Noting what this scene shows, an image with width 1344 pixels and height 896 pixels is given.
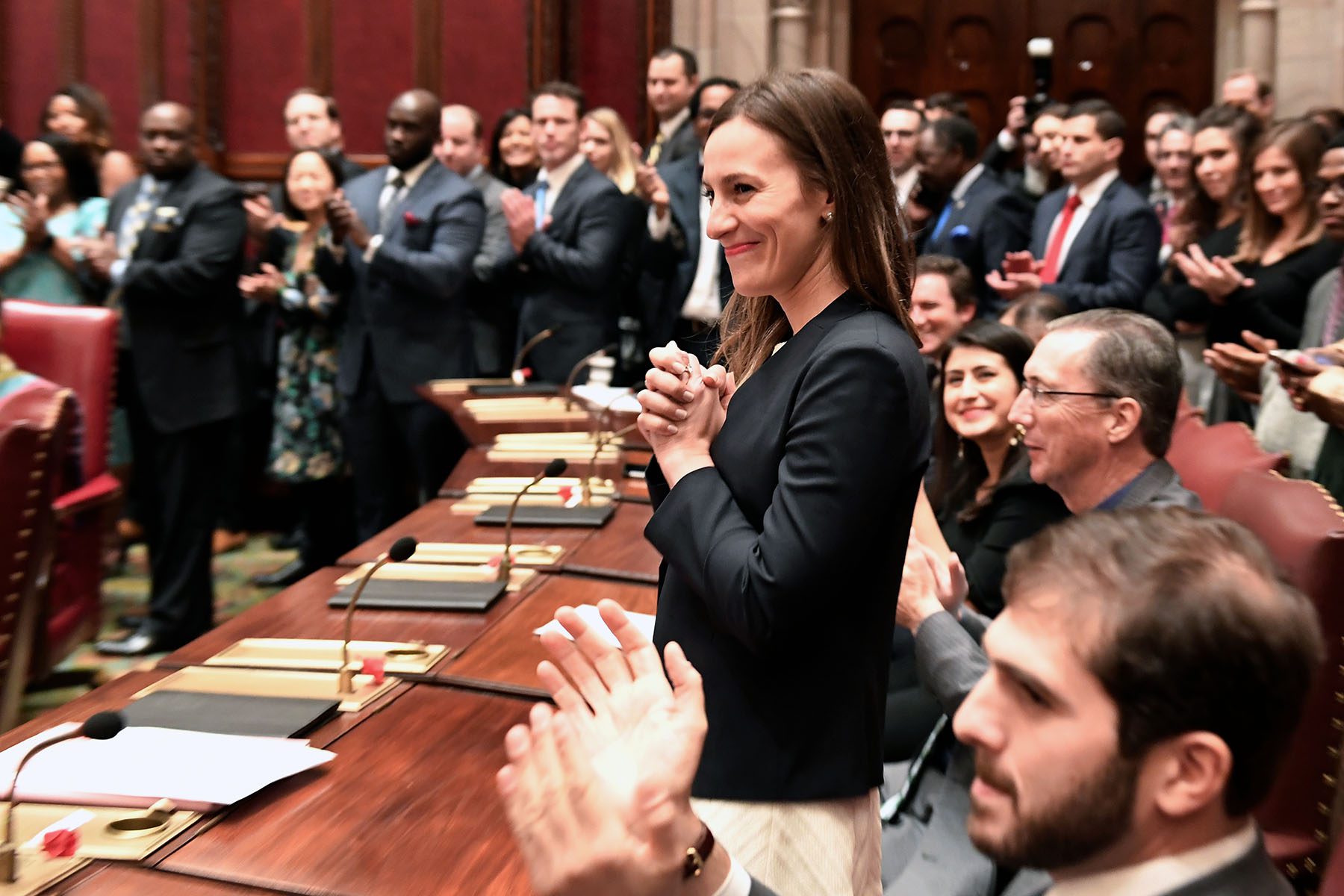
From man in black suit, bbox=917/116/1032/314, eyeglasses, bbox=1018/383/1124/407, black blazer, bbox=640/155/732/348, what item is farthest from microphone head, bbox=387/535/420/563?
black blazer, bbox=640/155/732/348

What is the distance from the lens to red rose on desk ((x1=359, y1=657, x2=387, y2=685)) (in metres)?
1.92

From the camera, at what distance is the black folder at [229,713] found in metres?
1.68

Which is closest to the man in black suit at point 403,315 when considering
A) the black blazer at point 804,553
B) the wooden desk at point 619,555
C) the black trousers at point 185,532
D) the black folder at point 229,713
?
the black trousers at point 185,532

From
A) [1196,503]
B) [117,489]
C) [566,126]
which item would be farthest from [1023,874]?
[566,126]

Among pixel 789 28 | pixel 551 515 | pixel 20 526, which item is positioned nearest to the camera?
pixel 20 526

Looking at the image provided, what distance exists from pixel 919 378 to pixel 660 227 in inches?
154

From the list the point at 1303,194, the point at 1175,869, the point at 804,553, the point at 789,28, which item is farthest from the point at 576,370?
the point at 789,28

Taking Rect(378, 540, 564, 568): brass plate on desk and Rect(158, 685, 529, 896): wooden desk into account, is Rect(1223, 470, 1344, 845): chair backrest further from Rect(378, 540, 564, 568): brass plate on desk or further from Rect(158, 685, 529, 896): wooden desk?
Rect(378, 540, 564, 568): brass plate on desk

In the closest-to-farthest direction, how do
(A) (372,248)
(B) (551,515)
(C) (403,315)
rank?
(B) (551,515) → (A) (372,248) → (C) (403,315)

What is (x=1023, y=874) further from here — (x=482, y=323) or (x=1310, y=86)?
(x=1310, y=86)

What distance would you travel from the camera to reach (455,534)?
2.80 m

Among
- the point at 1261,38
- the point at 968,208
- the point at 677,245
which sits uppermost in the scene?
the point at 1261,38

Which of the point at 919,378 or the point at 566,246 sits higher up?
the point at 566,246

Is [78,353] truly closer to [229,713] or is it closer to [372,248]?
[372,248]
